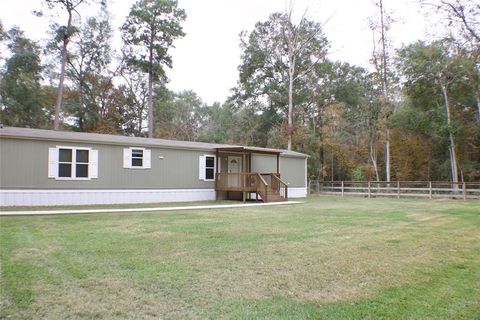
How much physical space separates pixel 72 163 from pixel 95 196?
58.1 inches

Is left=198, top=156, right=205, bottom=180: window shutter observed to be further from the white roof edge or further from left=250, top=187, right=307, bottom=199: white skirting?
left=250, top=187, right=307, bottom=199: white skirting

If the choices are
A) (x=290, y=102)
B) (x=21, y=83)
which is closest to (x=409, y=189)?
(x=290, y=102)

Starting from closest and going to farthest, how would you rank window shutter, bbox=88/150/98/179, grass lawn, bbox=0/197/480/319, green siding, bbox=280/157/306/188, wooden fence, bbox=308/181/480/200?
grass lawn, bbox=0/197/480/319
window shutter, bbox=88/150/98/179
wooden fence, bbox=308/181/480/200
green siding, bbox=280/157/306/188

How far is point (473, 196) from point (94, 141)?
1717 centimetres

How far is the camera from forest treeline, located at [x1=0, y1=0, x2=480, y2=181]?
22312mm

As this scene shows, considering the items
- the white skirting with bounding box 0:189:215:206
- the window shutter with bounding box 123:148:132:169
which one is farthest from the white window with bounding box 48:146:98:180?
the window shutter with bounding box 123:148:132:169

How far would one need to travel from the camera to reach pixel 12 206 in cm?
1172

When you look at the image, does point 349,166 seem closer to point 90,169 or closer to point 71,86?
point 90,169

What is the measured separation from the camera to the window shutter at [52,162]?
12641 mm

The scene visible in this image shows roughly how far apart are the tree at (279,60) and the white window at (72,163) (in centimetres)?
1449

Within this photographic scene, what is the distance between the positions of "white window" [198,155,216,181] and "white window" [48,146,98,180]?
4.66 m

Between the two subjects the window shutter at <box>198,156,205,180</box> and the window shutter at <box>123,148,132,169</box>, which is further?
the window shutter at <box>198,156,205,180</box>


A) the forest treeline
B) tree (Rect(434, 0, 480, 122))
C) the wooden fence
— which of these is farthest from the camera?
the forest treeline

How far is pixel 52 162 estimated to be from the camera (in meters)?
12.7
